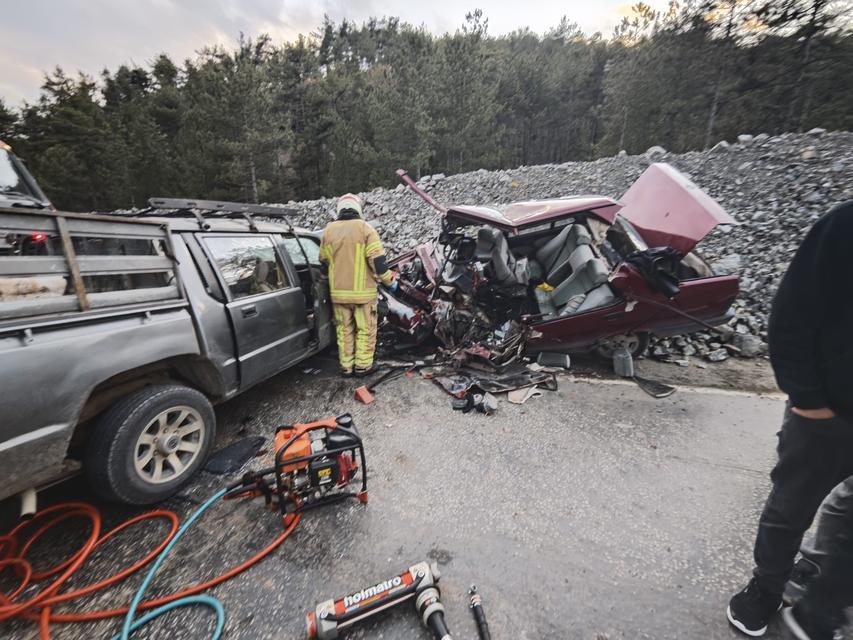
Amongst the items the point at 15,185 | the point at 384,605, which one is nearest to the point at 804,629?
the point at 384,605

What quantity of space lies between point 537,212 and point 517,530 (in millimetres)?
3518

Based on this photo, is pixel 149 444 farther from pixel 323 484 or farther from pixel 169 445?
pixel 323 484

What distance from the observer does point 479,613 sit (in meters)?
1.59

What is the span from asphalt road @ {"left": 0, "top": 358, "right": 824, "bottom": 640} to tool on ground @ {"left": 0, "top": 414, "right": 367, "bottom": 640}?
0.06 meters

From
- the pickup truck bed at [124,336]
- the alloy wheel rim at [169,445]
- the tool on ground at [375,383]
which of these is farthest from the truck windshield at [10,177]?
→ the tool on ground at [375,383]

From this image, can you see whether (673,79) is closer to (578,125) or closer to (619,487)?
(578,125)

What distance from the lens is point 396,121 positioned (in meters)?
21.4

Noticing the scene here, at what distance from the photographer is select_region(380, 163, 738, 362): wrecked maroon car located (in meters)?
3.81

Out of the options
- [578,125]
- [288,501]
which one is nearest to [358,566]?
[288,501]

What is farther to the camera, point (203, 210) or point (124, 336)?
point (203, 210)

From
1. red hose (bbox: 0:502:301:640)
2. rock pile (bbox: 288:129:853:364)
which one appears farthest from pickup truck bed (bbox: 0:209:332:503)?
rock pile (bbox: 288:129:853:364)

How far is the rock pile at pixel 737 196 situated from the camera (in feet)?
15.9

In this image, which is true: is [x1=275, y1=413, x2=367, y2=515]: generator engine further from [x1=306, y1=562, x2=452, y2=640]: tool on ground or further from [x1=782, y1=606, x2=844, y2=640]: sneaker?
[x1=782, y1=606, x2=844, y2=640]: sneaker

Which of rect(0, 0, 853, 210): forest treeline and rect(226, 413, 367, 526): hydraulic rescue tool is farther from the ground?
rect(0, 0, 853, 210): forest treeline
